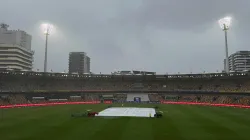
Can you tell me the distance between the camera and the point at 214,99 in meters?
94.1

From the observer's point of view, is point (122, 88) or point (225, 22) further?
point (122, 88)

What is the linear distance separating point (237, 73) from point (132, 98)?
147 feet

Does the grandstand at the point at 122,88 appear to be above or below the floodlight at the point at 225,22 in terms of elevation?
below

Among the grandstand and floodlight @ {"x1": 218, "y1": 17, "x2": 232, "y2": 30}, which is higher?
floodlight @ {"x1": 218, "y1": 17, "x2": 232, "y2": 30}

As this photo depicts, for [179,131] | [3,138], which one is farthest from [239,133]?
[3,138]

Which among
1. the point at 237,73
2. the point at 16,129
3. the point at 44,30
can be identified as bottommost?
the point at 16,129

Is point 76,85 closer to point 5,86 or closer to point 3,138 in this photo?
point 5,86

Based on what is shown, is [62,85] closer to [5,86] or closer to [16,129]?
[5,86]

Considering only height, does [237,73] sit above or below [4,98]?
above

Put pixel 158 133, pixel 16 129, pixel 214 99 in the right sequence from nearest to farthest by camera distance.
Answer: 1. pixel 158 133
2. pixel 16 129
3. pixel 214 99

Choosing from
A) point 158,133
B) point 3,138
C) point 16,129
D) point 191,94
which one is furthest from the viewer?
point 191,94

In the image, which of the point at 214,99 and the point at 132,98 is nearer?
the point at 214,99

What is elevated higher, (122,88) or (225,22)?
(225,22)

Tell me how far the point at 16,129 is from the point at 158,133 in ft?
65.0
